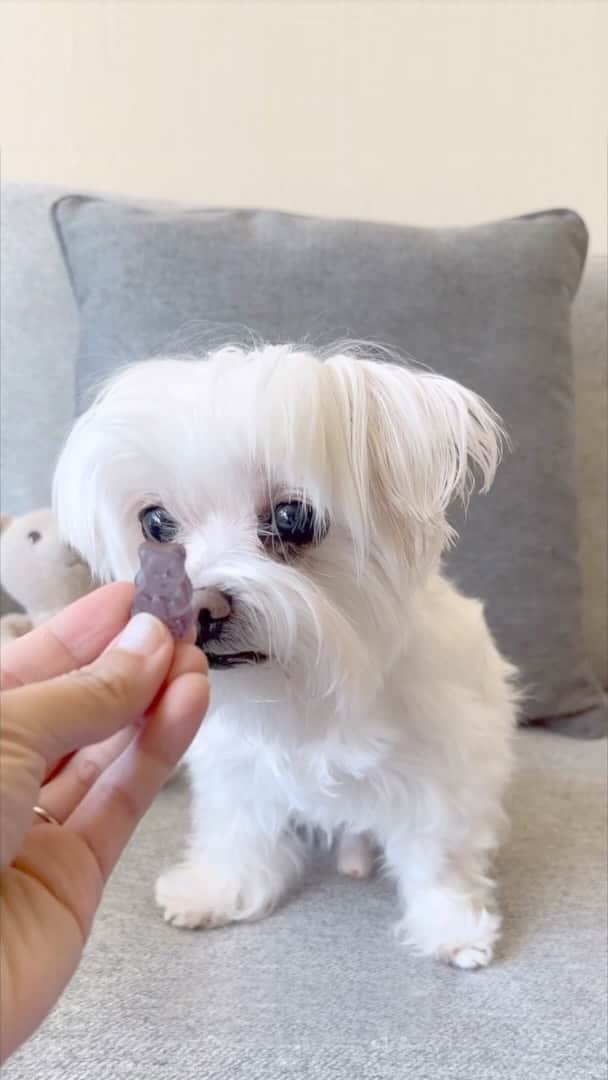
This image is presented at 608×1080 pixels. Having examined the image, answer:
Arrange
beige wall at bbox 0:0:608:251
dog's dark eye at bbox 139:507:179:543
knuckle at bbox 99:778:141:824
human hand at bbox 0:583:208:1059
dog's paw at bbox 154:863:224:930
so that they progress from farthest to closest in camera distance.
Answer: beige wall at bbox 0:0:608:251
dog's paw at bbox 154:863:224:930
dog's dark eye at bbox 139:507:179:543
knuckle at bbox 99:778:141:824
human hand at bbox 0:583:208:1059

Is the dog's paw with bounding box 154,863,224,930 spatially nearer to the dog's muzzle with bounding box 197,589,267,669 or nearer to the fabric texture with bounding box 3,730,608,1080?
the fabric texture with bounding box 3,730,608,1080

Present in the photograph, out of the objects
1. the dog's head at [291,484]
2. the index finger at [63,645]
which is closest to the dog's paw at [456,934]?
the dog's head at [291,484]

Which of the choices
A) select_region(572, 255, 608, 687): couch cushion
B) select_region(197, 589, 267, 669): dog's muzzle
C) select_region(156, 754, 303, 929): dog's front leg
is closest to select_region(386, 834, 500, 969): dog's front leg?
select_region(156, 754, 303, 929): dog's front leg

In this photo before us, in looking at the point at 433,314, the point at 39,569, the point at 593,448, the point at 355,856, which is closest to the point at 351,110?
the point at 433,314

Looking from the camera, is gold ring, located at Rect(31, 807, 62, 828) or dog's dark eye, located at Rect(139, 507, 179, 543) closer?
gold ring, located at Rect(31, 807, 62, 828)

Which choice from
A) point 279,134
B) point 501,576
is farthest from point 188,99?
point 501,576

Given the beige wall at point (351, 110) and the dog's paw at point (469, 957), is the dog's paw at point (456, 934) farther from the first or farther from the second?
the beige wall at point (351, 110)
